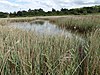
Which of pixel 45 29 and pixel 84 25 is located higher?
pixel 45 29

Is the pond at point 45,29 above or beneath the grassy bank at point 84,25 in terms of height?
above

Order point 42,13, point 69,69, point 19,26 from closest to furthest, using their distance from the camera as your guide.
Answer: point 69,69, point 19,26, point 42,13

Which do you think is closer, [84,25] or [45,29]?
[45,29]

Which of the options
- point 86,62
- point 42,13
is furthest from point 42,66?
point 42,13

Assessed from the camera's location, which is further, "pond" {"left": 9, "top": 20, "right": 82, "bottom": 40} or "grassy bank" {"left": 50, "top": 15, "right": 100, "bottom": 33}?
"grassy bank" {"left": 50, "top": 15, "right": 100, "bottom": 33}

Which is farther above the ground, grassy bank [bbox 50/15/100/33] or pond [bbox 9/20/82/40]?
pond [bbox 9/20/82/40]

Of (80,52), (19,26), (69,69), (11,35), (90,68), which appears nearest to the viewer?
(69,69)

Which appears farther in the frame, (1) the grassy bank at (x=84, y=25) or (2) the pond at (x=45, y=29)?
(1) the grassy bank at (x=84, y=25)

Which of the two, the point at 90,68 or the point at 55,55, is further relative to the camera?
the point at 55,55

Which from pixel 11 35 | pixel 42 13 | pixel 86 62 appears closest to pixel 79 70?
pixel 86 62

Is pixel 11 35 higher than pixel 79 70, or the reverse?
pixel 11 35

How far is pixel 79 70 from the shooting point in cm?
242

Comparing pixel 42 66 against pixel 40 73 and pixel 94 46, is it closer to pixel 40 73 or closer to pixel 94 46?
pixel 40 73

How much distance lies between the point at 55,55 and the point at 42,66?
0.88 feet
